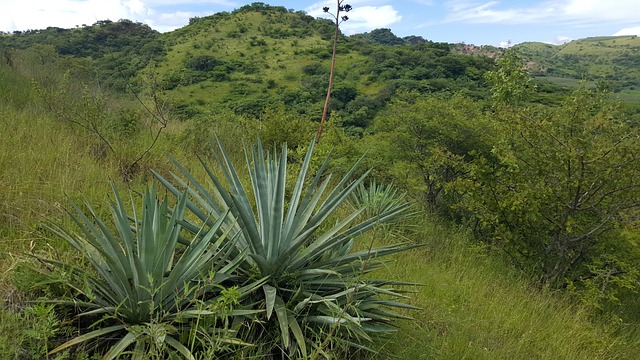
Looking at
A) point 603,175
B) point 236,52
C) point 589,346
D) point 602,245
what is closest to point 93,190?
point 589,346

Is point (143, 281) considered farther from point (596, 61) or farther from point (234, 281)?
point (596, 61)

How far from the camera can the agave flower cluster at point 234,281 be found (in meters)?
2.06

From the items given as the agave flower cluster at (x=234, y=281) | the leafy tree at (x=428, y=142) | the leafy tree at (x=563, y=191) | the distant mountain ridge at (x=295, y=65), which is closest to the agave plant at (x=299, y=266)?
the agave flower cluster at (x=234, y=281)

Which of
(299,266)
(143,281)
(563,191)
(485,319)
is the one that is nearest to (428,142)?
(563,191)

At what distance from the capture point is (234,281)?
8.56ft

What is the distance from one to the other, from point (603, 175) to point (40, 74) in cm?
955

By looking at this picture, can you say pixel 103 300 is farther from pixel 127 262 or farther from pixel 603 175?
pixel 603 175

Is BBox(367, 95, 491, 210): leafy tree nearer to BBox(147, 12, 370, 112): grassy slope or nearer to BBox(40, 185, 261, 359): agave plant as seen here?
BBox(40, 185, 261, 359): agave plant

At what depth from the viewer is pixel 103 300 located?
223 cm

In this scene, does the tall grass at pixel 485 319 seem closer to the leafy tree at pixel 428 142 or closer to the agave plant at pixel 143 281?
the agave plant at pixel 143 281

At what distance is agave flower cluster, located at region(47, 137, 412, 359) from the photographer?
2.06m

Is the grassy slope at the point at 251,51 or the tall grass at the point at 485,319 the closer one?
the tall grass at the point at 485,319

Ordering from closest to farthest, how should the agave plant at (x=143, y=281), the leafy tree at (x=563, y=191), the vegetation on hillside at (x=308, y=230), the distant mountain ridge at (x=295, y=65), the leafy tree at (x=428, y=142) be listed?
1. the agave plant at (x=143, y=281)
2. the vegetation on hillside at (x=308, y=230)
3. the leafy tree at (x=563, y=191)
4. the leafy tree at (x=428, y=142)
5. the distant mountain ridge at (x=295, y=65)

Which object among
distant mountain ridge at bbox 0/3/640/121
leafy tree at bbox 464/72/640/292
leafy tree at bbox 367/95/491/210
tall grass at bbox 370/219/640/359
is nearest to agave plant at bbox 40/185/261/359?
tall grass at bbox 370/219/640/359
